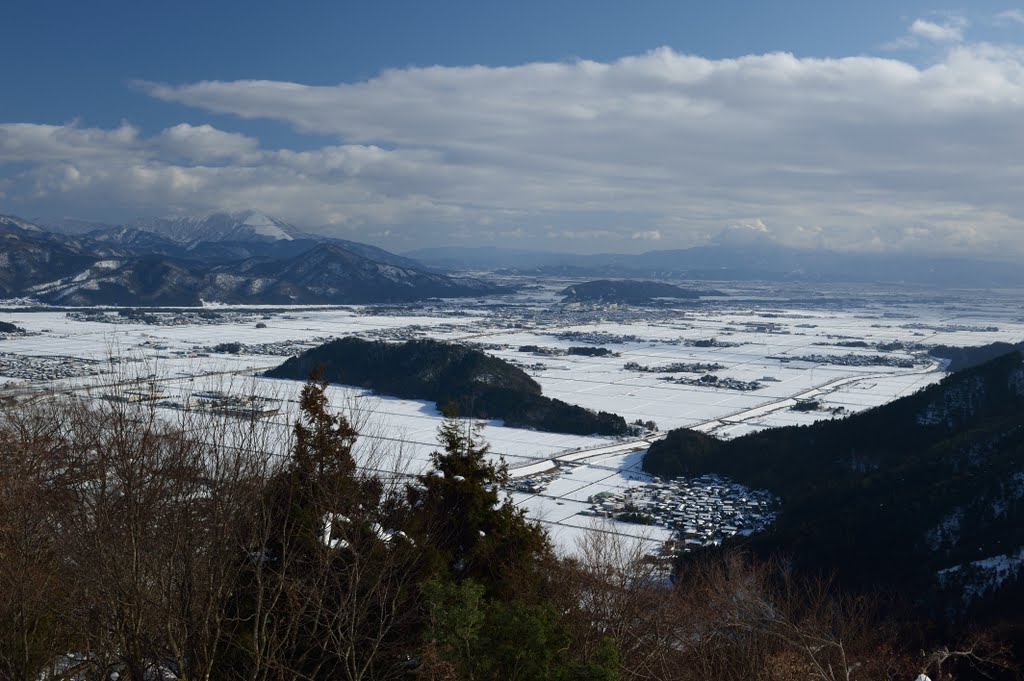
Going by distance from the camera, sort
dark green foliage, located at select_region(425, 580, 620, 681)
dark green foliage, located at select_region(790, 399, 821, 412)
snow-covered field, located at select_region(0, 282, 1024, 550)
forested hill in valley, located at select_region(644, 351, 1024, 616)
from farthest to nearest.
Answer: dark green foliage, located at select_region(790, 399, 821, 412) → snow-covered field, located at select_region(0, 282, 1024, 550) → forested hill in valley, located at select_region(644, 351, 1024, 616) → dark green foliage, located at select_region(425, 580, 620, 681)

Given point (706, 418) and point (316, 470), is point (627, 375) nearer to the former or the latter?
point (706, 418)

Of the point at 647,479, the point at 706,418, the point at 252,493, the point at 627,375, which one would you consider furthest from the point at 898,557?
the point at 627,375

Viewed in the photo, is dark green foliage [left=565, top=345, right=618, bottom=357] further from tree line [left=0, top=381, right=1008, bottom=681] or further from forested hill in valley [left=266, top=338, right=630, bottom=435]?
tree line [left=0, top=381, right=1008, bottom=681]

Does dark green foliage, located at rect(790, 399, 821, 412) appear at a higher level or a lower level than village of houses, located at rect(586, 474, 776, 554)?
higher

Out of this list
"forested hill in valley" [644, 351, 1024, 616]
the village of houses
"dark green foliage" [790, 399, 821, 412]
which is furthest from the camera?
"dark green foliage" [790, 399, 821, 412]

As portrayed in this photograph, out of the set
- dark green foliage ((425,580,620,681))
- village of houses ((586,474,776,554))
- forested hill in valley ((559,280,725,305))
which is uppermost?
forested hill in valley ((559,280,725,305))

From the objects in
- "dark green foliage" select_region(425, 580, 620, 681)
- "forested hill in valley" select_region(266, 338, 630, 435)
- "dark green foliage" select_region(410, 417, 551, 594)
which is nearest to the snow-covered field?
"dark green foliage" select_region(410, 417, 551, 594)

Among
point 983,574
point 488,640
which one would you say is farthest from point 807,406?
point 488,640
